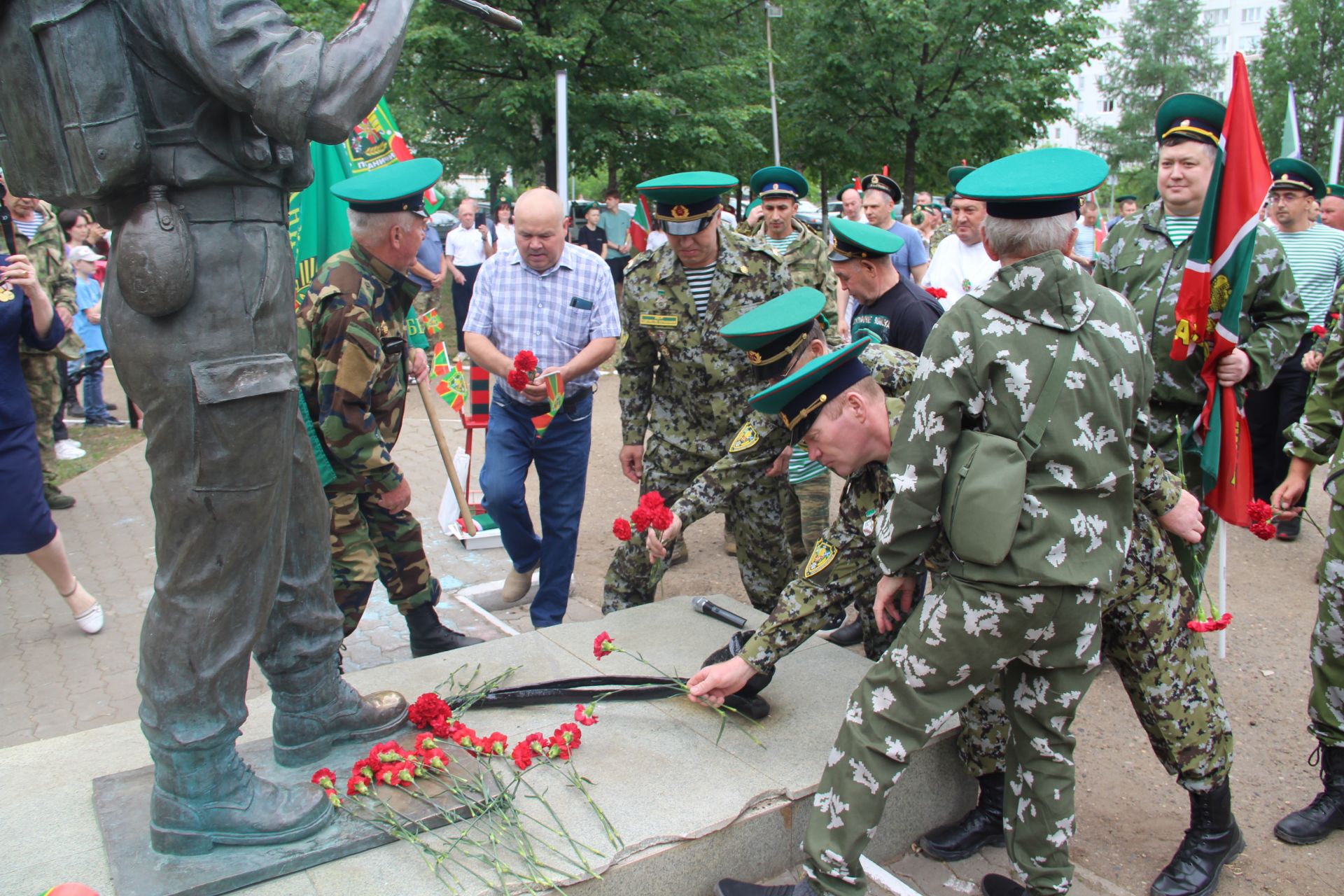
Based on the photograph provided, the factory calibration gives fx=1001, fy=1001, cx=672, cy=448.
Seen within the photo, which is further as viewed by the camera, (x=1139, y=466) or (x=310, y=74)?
(x=1139, y=466)

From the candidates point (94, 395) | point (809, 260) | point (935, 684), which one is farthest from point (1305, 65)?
point (935, 684)

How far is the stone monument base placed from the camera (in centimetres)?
249

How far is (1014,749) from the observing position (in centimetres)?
275

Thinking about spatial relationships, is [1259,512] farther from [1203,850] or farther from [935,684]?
[935,684]

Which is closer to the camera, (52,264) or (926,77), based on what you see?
(52,264)

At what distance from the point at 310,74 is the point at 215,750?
161 centimetres

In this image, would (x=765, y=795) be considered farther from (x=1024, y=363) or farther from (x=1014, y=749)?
(x=1024, y=363)

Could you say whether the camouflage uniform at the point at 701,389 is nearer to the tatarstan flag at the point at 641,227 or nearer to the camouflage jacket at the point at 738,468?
the camouflage jacket at the point at 738,468

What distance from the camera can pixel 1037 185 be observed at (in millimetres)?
2461

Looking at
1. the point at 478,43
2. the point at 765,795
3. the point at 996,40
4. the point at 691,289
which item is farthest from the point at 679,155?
the point at 765,795

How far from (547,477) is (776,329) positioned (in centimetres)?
181

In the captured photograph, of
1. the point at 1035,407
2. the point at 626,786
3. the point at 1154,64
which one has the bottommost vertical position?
the point at 626,786

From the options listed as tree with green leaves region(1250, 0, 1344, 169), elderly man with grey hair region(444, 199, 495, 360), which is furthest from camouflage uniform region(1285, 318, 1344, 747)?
tree with green leaves region(1250, 0, 1344, 169)

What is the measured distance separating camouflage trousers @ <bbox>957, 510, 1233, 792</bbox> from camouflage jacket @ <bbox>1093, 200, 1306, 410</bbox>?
1.29 meters
